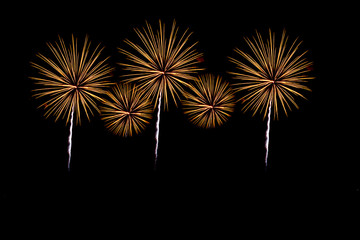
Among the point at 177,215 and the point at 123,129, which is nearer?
the point at 177,215

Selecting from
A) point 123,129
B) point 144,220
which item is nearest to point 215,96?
point 123,129

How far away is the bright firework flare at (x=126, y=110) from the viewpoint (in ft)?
27.2

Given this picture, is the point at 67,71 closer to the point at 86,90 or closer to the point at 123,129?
the point at 86,90

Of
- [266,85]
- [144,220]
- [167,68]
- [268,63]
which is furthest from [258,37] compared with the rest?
[144,220]

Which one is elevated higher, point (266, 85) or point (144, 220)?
point (266, 85)

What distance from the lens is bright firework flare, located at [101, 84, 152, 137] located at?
828 centimetres

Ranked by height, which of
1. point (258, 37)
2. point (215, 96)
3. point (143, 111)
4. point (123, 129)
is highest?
point (258, 37)

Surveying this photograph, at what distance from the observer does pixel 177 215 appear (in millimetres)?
6008

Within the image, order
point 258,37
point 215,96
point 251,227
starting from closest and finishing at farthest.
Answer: point 251,227 → point 258,37 → point 215,96

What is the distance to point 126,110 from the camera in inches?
332

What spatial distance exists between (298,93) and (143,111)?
383 cm

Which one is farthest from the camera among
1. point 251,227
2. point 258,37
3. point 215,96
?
point 215,96

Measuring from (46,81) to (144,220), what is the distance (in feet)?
13.5

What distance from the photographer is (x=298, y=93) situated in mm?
7363
